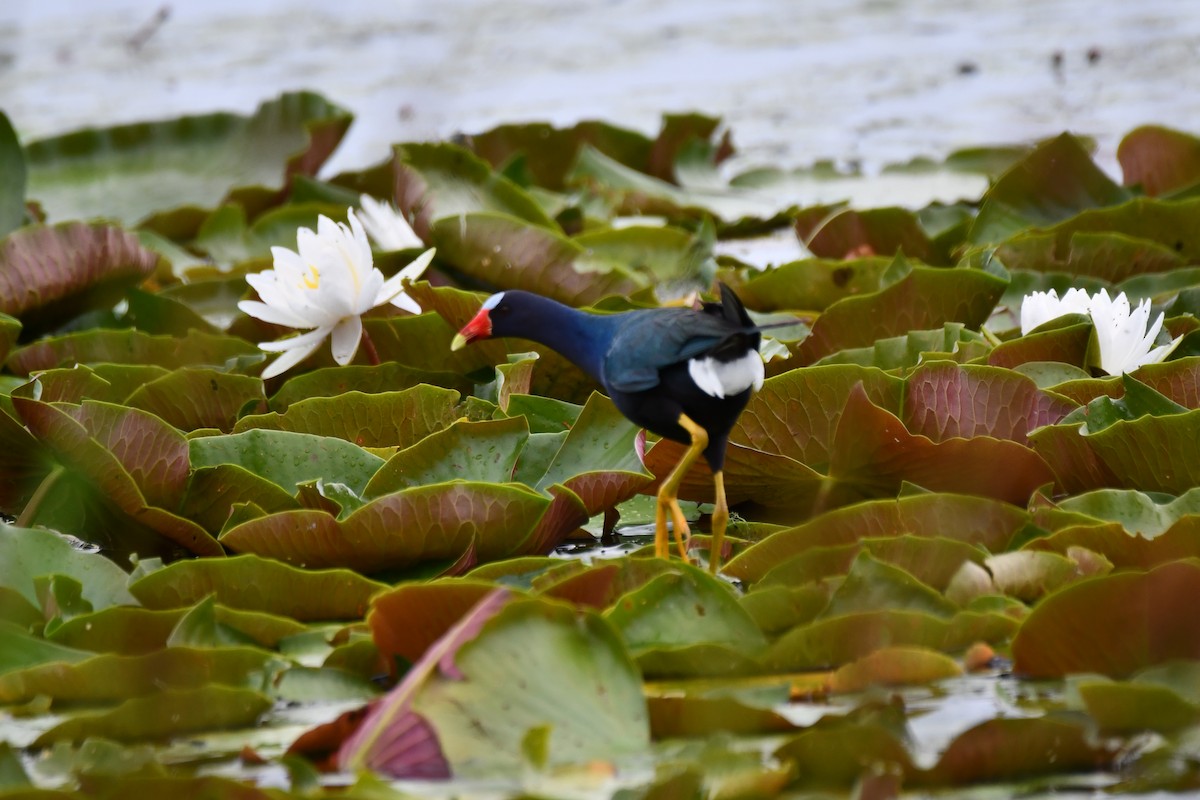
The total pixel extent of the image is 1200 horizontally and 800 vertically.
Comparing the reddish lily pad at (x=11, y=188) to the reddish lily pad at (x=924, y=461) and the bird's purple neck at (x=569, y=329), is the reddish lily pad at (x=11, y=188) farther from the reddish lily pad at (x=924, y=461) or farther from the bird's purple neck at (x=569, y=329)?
the reddish lily pad at (x=924, y=461)

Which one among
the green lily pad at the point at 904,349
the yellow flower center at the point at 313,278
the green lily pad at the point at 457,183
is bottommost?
the green lily pad at the point at 904,349

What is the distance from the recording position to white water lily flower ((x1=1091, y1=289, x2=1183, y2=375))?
2098 mm

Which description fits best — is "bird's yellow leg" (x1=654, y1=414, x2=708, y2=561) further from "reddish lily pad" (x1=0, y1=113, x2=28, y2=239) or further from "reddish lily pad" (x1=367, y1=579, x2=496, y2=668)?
"reddish lily pad" (x1=0, y1=113, x2=28, y2=239)

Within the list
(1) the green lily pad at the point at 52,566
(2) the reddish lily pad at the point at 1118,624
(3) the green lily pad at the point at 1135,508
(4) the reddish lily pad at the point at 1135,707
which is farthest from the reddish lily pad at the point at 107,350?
(4) the reddish lily pad at the point at 1135,707

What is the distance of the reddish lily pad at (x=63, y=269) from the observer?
2.76 metres

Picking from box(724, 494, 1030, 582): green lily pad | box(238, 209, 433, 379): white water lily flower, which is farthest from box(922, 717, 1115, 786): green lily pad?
box(238, 209, 433, 379): white water lily flower

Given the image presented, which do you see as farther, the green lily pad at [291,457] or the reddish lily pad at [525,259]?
the reddish lily pad at [525,259]

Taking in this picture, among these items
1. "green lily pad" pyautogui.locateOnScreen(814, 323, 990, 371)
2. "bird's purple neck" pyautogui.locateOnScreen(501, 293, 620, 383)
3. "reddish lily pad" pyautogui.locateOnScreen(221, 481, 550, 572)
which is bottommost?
"reddish lily pad" pyautogui.locateOnScreen(221, 481, 550, 572)

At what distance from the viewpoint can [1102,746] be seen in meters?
1.32

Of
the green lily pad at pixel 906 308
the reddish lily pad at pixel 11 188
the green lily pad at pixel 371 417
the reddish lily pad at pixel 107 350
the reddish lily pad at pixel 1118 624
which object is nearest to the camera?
the reddish lily pad at pixel 1118 624

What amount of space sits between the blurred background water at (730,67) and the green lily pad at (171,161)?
372mm

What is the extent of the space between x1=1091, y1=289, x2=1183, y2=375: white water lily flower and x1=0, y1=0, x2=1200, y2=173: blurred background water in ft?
7.30

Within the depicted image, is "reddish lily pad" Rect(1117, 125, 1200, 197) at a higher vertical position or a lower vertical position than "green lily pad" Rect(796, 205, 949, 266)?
higher

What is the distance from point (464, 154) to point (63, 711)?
1.84m
